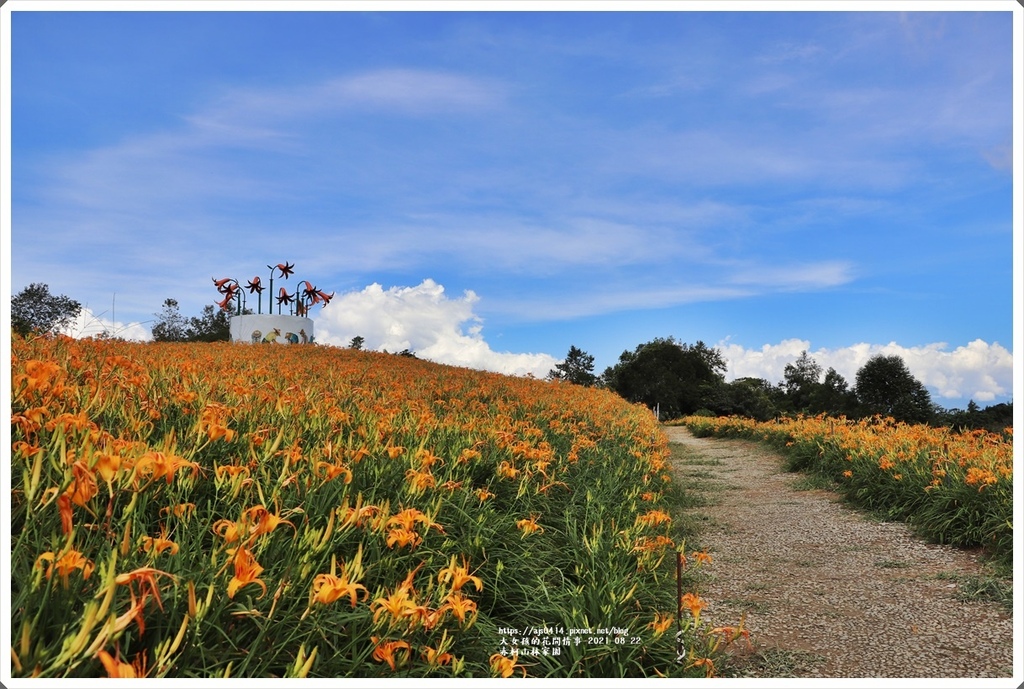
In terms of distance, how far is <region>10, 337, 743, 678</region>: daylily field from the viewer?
5.24 feet

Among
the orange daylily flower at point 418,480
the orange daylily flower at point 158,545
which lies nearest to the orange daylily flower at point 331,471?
the orange daylily flower at point 418,480

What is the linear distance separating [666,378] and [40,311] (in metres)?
26.8

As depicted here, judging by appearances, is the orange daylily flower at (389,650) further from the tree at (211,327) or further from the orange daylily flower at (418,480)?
the tree at (211,327)

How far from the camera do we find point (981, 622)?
3.67m

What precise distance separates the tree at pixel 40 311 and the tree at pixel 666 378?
983 inches

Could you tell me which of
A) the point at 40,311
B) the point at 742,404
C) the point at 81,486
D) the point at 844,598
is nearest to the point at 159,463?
the point at 81,486

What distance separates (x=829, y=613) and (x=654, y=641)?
184 centimetres

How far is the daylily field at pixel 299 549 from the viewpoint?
1598 millimetres

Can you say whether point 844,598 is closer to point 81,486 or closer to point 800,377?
point 81,486

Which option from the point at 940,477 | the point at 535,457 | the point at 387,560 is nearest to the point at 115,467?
the point at 387,560

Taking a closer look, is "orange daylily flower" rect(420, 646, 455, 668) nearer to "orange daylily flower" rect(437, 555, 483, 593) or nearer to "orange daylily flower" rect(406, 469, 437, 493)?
"orange daylily flower" rect(437, 555, 483, 593)

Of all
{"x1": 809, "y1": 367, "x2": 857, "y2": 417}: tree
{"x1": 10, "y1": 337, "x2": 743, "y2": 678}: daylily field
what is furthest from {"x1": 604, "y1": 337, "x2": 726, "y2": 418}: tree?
{"x1": 10, "y1": 337, "x2": 743, "y2": 678}: daylily field

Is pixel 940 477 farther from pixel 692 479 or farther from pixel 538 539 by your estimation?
pixel 538 539

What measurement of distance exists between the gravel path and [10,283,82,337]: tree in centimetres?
570
